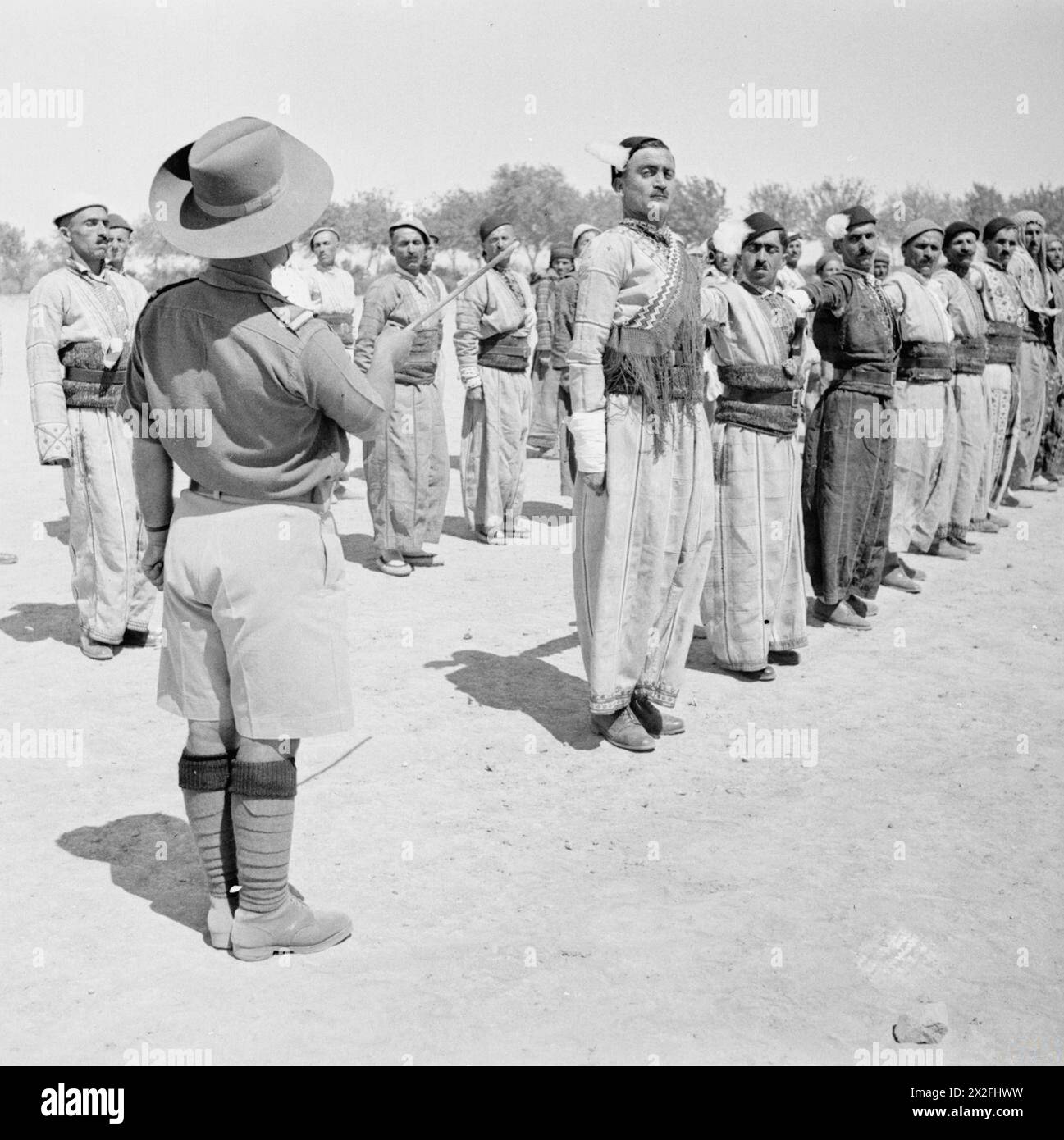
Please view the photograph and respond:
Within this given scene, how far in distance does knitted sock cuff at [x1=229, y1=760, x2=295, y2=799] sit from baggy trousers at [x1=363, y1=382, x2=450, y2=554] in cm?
519

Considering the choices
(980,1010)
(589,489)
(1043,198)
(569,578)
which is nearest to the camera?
(980,1010)

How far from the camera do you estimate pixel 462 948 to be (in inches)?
145

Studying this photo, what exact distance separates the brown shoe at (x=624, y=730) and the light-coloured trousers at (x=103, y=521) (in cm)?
262

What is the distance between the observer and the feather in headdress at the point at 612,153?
5113 mm

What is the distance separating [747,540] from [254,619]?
3.44 metres

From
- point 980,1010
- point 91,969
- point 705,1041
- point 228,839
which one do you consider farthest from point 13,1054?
point 980,1010

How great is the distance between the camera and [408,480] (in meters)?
8.73

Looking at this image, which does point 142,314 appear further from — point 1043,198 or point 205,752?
point 1043,198

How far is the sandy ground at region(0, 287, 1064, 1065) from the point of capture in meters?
3.29

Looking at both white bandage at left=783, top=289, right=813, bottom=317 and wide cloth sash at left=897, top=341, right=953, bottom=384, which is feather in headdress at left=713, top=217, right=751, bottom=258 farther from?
wide cloth sash at left=897, top=341, right=953, bottom=384

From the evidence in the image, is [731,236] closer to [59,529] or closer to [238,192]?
A: [238,192]

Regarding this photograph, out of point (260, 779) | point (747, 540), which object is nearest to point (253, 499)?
point (260, 779)

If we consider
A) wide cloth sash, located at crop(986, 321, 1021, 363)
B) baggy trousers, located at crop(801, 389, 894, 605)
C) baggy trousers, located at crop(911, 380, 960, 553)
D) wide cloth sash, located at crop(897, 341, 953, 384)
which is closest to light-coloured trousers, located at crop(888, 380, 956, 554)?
wide cloth sash, located at crop(897, 341, 953, 384)

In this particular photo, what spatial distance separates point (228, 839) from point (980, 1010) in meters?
2.04
